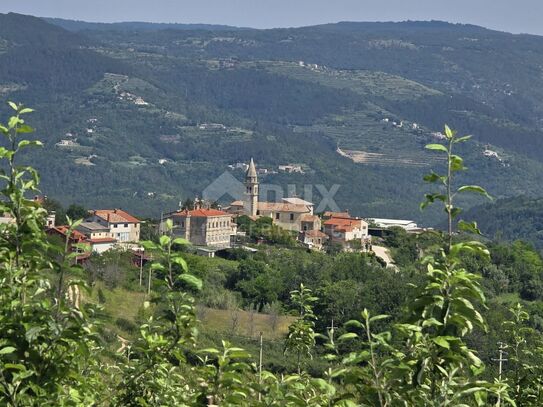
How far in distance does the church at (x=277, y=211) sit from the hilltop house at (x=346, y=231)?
3.83 feet

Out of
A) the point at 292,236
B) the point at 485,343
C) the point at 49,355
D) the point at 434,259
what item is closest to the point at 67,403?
the point at 49,355

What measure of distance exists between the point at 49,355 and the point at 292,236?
6250cm

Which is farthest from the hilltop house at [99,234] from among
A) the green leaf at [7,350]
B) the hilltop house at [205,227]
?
the green leaf at [7,350]

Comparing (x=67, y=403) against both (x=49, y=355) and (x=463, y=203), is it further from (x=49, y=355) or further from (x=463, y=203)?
(x=463, y=203)

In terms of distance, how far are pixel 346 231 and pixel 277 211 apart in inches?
279

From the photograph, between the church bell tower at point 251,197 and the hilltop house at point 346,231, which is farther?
Result: the church bell tower at point 251,197

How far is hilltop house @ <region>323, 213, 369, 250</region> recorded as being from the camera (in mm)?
69812

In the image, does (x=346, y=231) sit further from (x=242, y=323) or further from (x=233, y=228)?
(x=242, y=323)

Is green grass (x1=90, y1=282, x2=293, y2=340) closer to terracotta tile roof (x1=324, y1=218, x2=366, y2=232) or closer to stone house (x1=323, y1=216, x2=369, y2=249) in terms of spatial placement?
stone house (x1=323, y1=216, x2=369, y2=249)

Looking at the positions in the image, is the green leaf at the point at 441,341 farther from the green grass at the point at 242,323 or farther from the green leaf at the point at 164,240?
the green grass at the point at 242,323

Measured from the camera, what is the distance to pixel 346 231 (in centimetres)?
7125

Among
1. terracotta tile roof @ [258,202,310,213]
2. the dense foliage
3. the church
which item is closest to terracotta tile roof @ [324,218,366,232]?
the church

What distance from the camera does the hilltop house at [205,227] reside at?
64.9m

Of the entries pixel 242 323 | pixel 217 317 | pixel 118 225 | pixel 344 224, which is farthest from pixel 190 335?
pixel 344 224
